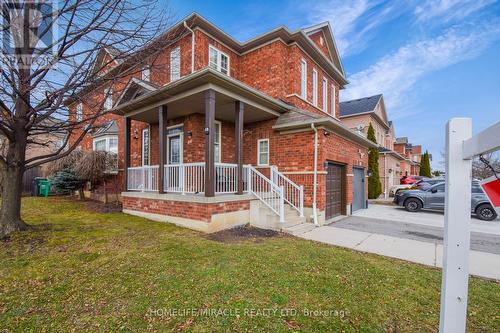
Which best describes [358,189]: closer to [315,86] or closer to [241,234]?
[315,86]

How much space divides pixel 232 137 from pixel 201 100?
3.00 m

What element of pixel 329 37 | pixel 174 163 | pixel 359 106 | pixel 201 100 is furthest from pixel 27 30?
pixel 359 106

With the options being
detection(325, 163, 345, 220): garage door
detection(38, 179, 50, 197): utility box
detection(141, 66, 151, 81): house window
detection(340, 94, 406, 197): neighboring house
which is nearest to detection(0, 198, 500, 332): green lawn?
detection(325, 163, 345, 220): garage door

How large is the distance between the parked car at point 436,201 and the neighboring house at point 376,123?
30.5 ft

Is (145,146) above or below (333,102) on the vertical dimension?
below

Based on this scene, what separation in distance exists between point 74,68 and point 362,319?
711cm

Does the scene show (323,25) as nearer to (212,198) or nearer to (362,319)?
(212,198)

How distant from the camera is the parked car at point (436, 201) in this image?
10.3 meters

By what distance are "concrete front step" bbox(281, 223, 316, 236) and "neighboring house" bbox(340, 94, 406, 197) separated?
16325mm

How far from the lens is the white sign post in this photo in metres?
1.53

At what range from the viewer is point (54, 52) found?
533 centimetres

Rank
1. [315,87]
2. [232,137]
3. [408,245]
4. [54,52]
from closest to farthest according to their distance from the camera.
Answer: [54,52]
[408,245]
[232,137]
[315,87]

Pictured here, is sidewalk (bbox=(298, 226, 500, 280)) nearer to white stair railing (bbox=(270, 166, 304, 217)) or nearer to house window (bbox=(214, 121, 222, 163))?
white stair railing (bbox=(270, 166, 304, 217))

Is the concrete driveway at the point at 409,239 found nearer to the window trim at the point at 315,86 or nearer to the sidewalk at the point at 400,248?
the sidewalk at the point at 400,248
